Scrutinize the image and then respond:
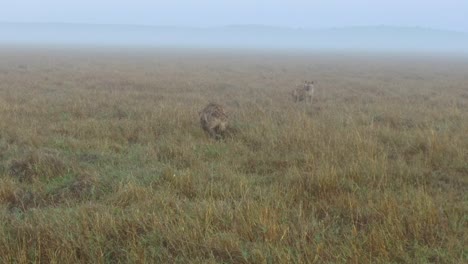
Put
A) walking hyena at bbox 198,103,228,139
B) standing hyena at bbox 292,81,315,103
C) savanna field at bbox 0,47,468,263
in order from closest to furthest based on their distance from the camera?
savanna field at bbox 0,47,468,263 < walking hyena at bbox 198,103,228,139 < standing hyena at bbox 292,81,315,103

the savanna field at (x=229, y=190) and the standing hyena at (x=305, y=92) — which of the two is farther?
the standing hyena at (x=305, y=92)

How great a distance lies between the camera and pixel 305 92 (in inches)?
546

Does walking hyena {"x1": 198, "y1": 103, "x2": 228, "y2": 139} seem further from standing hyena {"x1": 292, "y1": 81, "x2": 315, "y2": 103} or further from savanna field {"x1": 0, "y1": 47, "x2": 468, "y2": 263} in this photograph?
standing hyena {"x1": 292, "y1": 81, "x2": 315, "y2": 103}

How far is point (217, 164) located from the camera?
21.2 feet

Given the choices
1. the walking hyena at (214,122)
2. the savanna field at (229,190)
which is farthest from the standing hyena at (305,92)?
the walking hyena at (214,122)

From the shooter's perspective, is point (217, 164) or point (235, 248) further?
point (217, 164)

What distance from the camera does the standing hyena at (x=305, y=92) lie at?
13.8m

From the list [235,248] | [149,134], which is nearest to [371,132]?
[149,134]

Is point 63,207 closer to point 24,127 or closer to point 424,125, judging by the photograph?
point 24,127

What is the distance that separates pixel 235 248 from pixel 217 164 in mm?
2756

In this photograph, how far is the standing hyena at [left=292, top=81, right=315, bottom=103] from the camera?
13805 millimetres

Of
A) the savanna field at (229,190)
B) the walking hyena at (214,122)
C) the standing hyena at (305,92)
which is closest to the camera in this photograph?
the savanna field at (229,190)

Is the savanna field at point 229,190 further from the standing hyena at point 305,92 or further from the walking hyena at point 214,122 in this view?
the standing hyena at point 305,92

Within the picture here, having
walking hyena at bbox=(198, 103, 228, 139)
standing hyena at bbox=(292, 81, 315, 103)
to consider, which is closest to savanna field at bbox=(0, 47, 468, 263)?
walking hyena at bbox=(198, 103, 228, 139)
